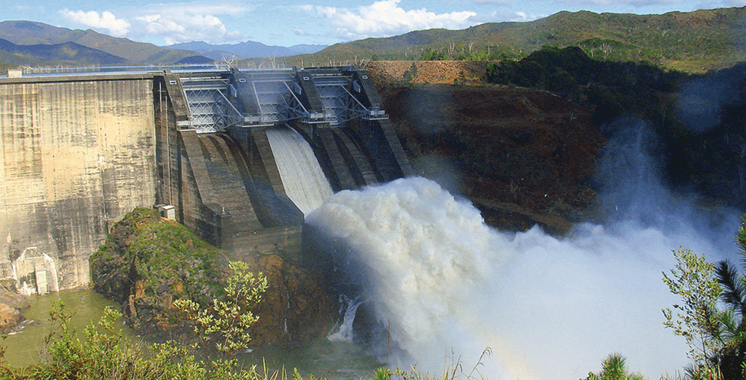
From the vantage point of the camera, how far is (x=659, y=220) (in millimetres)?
27750

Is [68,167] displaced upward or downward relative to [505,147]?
downward

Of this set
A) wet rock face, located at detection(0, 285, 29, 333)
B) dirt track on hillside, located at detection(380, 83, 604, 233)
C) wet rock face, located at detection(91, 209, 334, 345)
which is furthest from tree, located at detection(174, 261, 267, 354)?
dirt track on hillside, located at detection(380, 83, 604, 233)

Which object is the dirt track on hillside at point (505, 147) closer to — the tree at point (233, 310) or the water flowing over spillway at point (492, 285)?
the water flowing over spillway at point (492, 285)

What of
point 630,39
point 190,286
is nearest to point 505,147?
point 190,286

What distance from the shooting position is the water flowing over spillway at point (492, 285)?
16.8 meters

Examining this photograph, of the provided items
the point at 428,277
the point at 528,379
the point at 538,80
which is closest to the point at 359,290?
the point at 428,277

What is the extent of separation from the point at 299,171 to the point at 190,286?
7.97m

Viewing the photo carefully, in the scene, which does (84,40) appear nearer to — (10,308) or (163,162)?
(163,162)

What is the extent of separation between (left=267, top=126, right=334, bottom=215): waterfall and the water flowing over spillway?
7.59 ft

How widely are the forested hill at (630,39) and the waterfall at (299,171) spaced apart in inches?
963

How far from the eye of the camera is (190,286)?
21.2 m

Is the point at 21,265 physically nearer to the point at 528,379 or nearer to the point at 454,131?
the point at 528,379

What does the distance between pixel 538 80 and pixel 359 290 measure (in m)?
24.9

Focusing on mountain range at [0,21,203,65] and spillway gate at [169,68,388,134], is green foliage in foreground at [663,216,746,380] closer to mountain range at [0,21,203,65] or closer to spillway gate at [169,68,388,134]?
spillway gate at [169,68,388,134]
